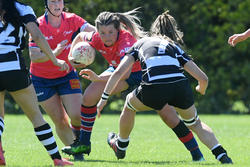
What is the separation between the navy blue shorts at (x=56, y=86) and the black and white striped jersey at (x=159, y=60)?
3.80 feet

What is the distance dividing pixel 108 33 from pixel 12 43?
1.42 metres

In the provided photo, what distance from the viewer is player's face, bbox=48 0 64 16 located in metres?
6.79

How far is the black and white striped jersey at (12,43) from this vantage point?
529 cm

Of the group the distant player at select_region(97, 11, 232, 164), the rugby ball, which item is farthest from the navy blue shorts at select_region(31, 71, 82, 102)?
the distant player at select_region(97, 11, 232, 164)

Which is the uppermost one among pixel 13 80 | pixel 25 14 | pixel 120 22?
pixel 25 14

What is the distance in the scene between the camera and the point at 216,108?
54.6 feet

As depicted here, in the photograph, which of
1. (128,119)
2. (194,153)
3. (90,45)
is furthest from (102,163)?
(90,45)

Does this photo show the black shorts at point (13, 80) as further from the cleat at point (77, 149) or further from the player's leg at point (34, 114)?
the cleat at point (77, 149)

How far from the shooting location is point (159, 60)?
5844 mm

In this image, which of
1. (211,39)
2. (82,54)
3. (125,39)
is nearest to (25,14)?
(82,54)

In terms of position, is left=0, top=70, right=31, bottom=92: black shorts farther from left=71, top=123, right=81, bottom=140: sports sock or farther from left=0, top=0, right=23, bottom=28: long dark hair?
left=71, top=123, right=81, bottom=140: sports sock

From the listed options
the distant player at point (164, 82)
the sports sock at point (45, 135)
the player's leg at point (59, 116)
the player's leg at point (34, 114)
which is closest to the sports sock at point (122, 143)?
the distant player at point (164, 82)

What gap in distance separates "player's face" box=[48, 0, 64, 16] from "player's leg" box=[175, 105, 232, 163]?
191 cm

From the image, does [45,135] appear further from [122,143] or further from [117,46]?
[117,46]
